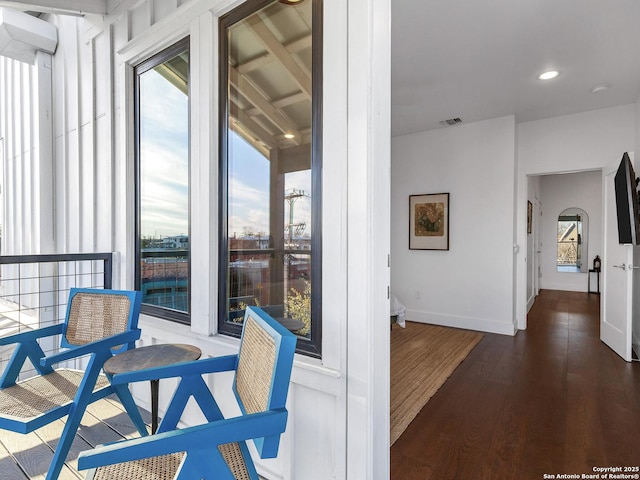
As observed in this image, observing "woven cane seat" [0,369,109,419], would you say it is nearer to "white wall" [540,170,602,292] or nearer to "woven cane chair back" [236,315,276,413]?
"woven cane chair back" [236,315,276,413]

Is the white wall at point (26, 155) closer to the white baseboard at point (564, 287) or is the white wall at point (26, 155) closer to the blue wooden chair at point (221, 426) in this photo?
the blue wooden chair at point (221, 426)

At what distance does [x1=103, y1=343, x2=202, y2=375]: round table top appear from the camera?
139 centimetres

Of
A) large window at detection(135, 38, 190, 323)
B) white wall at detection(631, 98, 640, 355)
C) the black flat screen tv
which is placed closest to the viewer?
large window at detection(135, 38, 190, 323)

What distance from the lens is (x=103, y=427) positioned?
212 centimetres

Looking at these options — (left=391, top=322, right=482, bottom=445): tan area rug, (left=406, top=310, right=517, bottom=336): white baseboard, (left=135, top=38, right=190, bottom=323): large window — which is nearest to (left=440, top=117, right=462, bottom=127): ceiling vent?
(left=406, top=310, right=517, bottom=336): white baseboard

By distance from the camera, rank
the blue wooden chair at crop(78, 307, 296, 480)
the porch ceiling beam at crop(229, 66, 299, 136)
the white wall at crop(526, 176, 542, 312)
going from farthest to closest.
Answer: the white wall at crop(526, 176, 542, 312), the porch ceiling beam at crop(229, 66, 299, 136), the blue wooden chair at crop(78, 307, 296, 480)

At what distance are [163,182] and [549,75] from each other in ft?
11.8

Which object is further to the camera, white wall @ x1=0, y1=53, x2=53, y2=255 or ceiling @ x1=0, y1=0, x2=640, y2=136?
white wall @ x1=0, y1=53, x2=53, y2=255

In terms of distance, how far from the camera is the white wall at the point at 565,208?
7.61 meters

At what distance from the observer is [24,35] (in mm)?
3139

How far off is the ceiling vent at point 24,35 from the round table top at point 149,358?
3.38 meters

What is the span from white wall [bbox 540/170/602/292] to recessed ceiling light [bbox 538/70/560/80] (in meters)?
5.38

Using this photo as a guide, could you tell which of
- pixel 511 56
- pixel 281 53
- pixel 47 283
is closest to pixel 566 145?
pixel 511 56

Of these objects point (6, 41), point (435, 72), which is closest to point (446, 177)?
point (435, 72)
